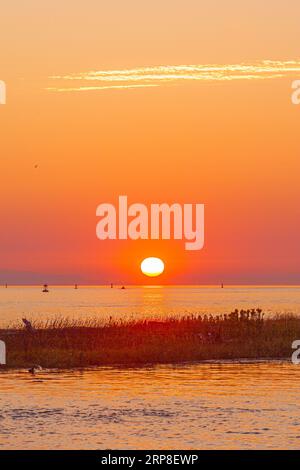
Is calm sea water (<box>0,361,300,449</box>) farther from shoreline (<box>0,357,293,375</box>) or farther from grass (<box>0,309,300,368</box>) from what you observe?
grass (<box>0,309,300,368</box>)

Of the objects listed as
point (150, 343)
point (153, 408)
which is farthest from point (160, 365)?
point (153, 408)

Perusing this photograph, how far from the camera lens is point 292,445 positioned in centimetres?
3048

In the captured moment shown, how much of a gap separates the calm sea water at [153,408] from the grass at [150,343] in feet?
9.61

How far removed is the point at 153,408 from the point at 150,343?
740 inches

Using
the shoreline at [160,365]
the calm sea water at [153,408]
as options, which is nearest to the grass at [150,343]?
the shoreline at [160,365]

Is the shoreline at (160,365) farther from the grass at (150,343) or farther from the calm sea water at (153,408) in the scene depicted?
the calm sea water at (153,408)

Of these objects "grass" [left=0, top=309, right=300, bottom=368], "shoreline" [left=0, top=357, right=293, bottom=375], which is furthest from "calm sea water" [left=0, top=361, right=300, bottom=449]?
"grass" [left=0, top=309, right=300, bottom=368]

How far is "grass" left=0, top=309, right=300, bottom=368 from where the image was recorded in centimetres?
5212

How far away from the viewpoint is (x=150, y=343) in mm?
56469

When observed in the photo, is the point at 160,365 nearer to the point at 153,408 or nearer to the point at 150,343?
the point at 150,343

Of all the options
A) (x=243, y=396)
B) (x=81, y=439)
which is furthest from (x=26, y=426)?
(x=243, y=396)

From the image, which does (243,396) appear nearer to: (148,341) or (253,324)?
(148,341)
